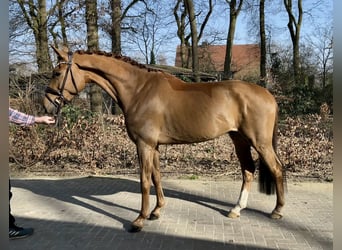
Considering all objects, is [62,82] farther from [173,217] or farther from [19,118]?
[173,217]

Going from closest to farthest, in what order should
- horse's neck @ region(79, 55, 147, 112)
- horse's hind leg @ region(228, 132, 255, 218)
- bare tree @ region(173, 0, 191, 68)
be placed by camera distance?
horse's neck @ region(79, 55, 147, 112)
horse's hind leg @ region(228, 132, 255, 218)
bare tree @ region(173, 0, 191, 68)

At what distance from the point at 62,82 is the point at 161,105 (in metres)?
1.26

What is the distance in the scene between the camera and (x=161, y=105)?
4352 mm

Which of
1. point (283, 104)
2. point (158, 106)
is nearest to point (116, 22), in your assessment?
point (283, 104)

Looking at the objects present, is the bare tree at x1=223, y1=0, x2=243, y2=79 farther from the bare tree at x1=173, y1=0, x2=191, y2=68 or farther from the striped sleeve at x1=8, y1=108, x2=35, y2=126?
the striped sleeve at x1=8, y1=108, x2=35, y2=126

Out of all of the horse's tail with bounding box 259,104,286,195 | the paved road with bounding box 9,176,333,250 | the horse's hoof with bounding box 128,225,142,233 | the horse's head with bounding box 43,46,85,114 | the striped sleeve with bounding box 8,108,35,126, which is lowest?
the paved road with bounding box 9,176,333,250

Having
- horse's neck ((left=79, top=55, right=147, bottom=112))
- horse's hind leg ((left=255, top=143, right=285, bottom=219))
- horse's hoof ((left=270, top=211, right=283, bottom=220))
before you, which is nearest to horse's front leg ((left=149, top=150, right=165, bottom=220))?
horse's neck ((left=79, top=55, right=147, bottom=112))

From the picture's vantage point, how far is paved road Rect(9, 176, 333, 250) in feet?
12.8

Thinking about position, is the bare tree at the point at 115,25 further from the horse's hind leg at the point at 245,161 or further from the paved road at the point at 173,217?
the horse's hind leg at the point at 245,161

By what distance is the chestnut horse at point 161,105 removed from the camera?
4.29 metres

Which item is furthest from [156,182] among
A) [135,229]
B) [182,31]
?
[182,31]

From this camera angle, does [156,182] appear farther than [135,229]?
Yes

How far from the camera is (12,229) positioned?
408cm

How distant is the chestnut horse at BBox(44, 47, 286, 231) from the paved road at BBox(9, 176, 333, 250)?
0.50 m
